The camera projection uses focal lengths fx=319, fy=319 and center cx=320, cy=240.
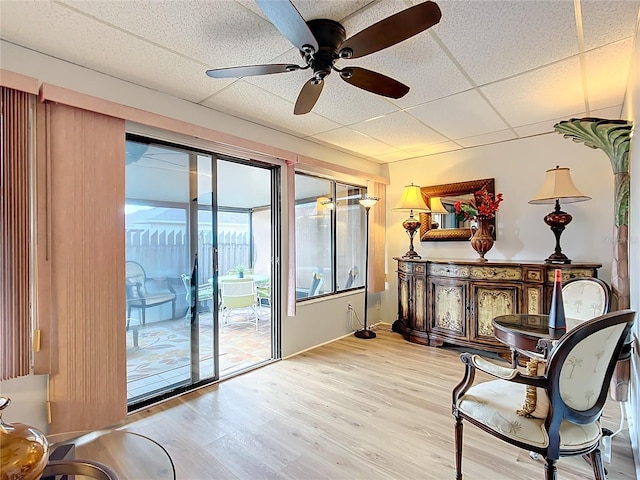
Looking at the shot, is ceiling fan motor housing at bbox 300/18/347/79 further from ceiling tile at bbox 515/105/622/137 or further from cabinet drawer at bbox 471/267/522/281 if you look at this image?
cabinet drawer at bbox 471/267/522/281

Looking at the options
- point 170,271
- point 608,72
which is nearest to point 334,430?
point 170,271

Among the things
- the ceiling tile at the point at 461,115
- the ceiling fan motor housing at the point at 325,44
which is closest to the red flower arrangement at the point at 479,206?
the ceiling tile at the point at 461,115

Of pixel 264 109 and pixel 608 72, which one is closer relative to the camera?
pixel 608 72

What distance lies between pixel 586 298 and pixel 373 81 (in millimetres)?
2344

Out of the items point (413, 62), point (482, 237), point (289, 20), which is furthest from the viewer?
point (482, 237)

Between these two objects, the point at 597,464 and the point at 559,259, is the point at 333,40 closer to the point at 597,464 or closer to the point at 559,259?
the point at 597,464

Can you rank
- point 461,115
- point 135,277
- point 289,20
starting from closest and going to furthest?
point 289,20, point 135,277, point 461,115

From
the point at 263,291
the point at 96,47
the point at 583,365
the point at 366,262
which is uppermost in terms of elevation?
the point at 96,47

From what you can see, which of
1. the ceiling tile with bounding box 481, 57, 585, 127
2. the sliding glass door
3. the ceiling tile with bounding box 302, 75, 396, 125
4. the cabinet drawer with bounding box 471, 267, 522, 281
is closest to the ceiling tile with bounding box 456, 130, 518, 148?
the ceiling tile with bounding box 481, 57, 585, 127

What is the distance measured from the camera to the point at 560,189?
300cm

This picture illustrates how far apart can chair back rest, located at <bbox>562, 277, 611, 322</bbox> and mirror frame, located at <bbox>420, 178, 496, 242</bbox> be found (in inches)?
56.5

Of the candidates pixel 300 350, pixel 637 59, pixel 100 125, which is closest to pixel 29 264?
pixel 100 125

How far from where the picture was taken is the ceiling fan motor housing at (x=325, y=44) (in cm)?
172

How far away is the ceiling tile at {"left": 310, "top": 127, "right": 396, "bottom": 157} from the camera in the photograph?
3.57m
